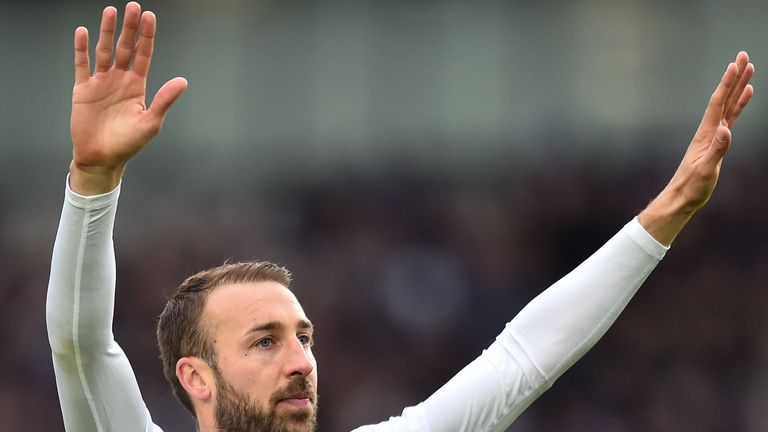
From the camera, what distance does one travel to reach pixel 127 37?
3205 mm

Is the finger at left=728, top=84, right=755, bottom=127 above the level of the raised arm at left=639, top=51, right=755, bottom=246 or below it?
above

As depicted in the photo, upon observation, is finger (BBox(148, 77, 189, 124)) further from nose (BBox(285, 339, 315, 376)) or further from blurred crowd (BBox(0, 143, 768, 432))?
blurred crowd (BBox(0, 143, 768, 432))

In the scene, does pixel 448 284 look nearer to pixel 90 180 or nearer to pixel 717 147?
pixel 717 147

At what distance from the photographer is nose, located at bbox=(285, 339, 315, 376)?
3.48 meters

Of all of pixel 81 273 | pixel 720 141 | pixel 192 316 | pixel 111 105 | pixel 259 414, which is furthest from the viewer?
pixel 192 316

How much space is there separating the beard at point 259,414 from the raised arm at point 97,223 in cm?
30

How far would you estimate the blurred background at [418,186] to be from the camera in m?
8.89

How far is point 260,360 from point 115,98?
83cm

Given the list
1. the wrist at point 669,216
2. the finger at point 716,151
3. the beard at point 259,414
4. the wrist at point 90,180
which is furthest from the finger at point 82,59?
the finger at point 716,151

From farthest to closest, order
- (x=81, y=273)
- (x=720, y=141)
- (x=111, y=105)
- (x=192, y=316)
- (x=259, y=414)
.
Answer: (x=192, y=316) < (x=720, y=141) < (x=259, y=414) < (x=111, y=105) < (x=81, y=273)

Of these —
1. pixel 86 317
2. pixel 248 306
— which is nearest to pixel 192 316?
pixel 248 306

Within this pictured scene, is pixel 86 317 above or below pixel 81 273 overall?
below

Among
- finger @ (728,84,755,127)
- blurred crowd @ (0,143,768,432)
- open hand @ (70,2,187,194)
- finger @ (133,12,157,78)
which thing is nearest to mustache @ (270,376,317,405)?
open hand @ (70,2,187,194)

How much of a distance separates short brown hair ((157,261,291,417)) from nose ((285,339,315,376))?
22 cm
